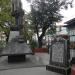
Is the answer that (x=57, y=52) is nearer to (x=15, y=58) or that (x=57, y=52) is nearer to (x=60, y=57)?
(x=60, y=57)

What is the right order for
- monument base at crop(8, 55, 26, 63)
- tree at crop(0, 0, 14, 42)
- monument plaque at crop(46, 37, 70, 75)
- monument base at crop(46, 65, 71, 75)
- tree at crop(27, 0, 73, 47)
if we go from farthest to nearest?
tree at crop(27, 0, 73, 47) < tree at crop(0, 0, 14, 42) < monument base at crop(8, 55, 26, 63) < monument plaque at crop(46, 37, 70, 75) < monument base at crop(46, 65, 71, 75)

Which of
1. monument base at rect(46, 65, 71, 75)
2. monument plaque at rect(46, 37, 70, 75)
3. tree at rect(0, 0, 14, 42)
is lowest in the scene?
monument base at rect(46, 65, 71, 75)

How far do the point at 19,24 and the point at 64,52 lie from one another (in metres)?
6.91

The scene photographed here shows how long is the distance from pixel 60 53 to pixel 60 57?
0.20 meters

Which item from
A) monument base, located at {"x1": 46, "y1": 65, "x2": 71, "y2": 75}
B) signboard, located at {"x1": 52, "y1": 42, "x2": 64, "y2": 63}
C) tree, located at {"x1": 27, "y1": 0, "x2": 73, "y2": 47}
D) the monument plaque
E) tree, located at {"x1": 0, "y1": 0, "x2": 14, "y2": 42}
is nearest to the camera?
monument base, located at {"x1": 46, "y1": 65, "x2": 71, "y2": 75}

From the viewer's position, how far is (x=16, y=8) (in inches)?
566

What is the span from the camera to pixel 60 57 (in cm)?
856

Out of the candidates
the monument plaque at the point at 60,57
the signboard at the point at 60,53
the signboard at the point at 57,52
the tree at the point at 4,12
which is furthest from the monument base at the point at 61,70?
the tree at the point at 4,12

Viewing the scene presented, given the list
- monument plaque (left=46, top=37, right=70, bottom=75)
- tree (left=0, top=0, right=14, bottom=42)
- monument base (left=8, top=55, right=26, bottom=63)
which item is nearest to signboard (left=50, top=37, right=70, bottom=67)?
monument plaque (left=46, top=37, right=70, bottom=75)

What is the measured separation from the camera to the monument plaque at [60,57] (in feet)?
26.9

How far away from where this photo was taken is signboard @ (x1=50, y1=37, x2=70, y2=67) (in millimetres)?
8281

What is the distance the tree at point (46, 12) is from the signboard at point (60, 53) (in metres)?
12.6

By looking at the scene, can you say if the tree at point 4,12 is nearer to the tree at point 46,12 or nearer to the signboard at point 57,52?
the tree at point 46,12

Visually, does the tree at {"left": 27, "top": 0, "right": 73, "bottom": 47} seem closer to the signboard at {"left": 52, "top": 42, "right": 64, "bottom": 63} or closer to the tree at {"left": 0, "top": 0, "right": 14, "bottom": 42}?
the tree at {"left": 0, "top": 0, "right": 14, "bottom": 42}
